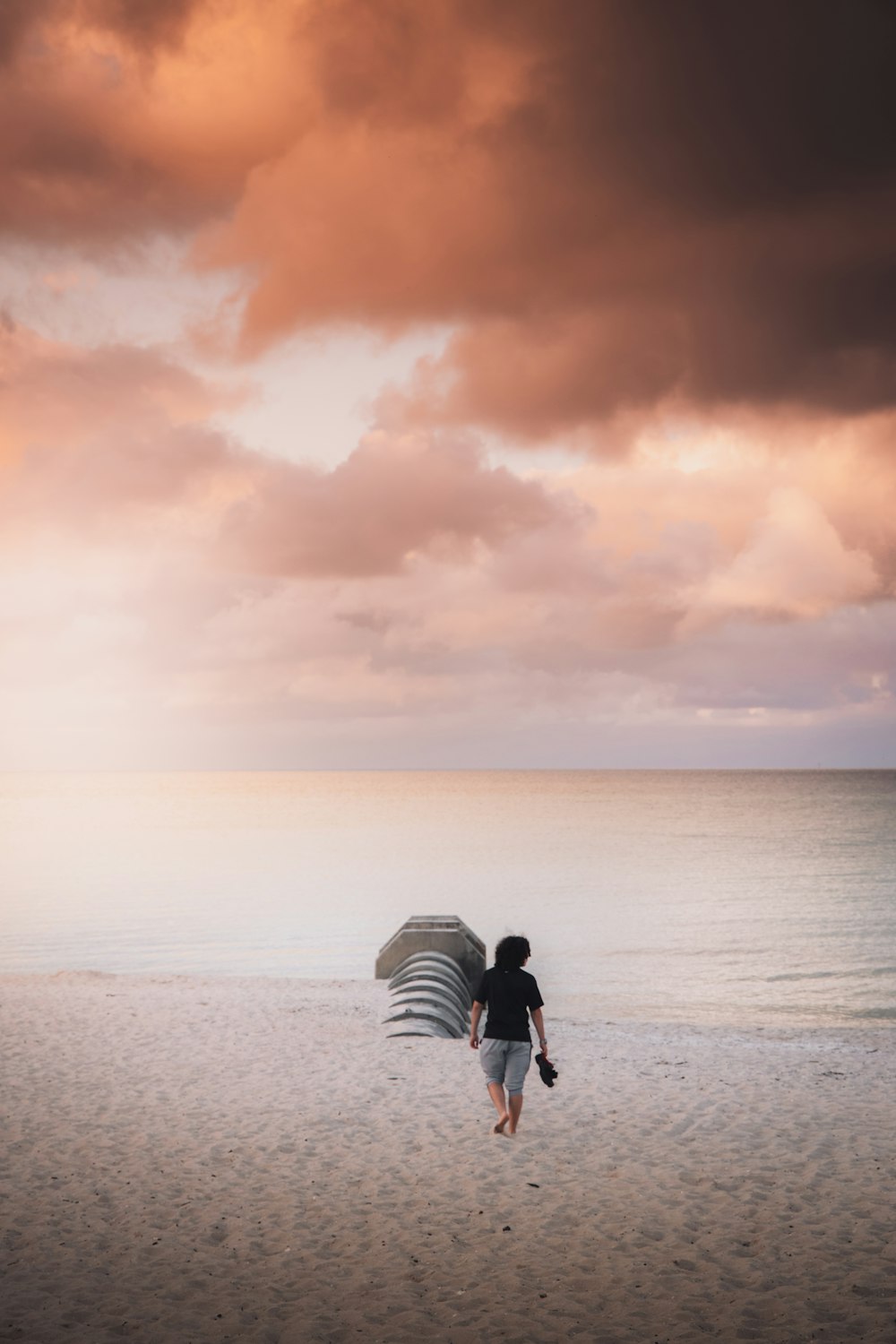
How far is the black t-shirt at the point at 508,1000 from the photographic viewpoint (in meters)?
8.78

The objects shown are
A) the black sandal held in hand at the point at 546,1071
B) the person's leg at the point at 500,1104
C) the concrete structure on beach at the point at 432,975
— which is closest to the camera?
the black sandal held in hand at the point at 546,1071

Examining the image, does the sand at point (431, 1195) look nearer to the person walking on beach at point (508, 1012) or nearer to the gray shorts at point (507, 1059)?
the gray shorts at point (507, 1059)

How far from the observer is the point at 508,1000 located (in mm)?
8781

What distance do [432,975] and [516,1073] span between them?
8.77m

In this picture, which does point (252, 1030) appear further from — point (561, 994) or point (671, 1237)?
point (561, 994)

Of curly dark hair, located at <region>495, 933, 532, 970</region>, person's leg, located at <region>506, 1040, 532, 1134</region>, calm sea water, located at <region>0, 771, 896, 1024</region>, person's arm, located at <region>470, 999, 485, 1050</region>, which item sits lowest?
calm sea water, located at <region>0, 771, 896, 1024</region>

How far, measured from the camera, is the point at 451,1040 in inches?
558

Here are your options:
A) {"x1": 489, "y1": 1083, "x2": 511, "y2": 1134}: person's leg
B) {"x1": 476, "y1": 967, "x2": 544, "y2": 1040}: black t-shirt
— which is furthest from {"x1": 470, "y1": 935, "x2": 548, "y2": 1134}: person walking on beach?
{"x1": 489, "y1": 1083, "x2": 511, "y2": 1134}: person's leg

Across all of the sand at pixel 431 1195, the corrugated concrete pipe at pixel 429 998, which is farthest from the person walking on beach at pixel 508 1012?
the corrugated concrete pipe at pixel 429 998

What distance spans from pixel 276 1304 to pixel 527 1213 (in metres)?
2.34

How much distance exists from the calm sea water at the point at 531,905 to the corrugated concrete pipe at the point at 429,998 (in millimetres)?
4130

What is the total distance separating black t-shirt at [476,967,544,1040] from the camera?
28.8 feet

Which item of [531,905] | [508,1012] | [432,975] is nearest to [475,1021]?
[508,1012]

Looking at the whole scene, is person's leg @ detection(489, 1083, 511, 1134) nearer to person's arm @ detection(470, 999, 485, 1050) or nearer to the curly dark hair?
person's arm @ detection(470, 999, 485, 1050)
